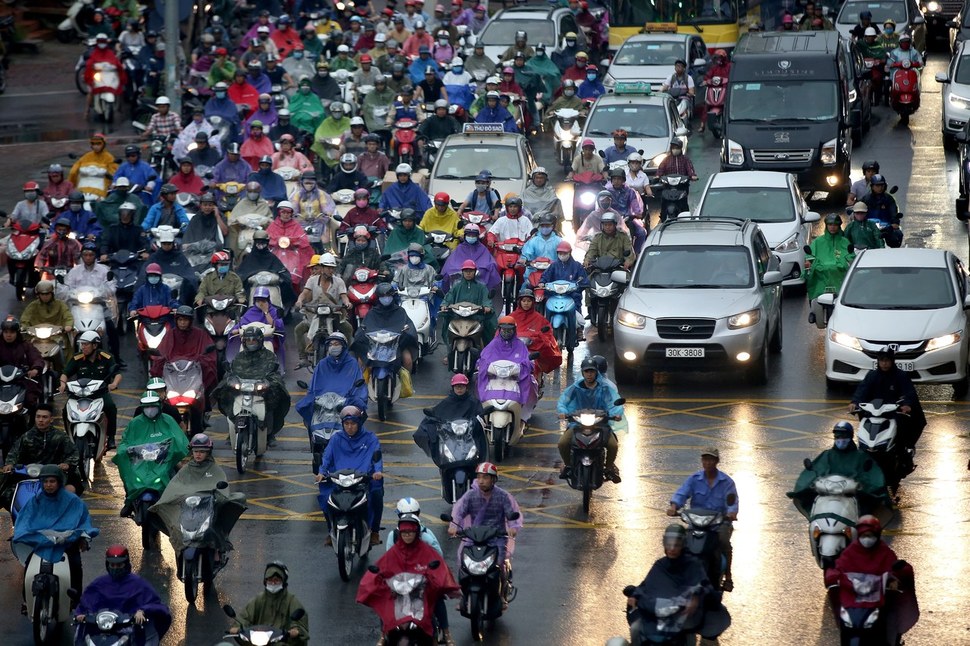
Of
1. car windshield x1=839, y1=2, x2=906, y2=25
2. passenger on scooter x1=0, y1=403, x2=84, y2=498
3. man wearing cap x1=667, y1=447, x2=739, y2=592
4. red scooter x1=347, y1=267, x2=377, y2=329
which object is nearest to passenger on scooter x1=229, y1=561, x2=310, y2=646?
man wearing cap x1=667, y1=447, x2=739, y2=592

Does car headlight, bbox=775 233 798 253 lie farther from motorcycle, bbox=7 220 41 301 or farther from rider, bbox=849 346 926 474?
motorcycle, bbox=7 220 41 301

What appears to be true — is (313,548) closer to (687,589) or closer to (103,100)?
(687,589)

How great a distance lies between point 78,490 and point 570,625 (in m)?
4.97

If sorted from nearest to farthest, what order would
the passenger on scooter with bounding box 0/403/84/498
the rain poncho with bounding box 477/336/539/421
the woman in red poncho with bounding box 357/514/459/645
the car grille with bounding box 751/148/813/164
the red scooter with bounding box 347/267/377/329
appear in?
the woman in red poncho with bounding box 357/514/459/645
the passenger on scooter with bounding box 0/403/84/498
the rain poncho with bounding box 477/336/539/421
the red scooter with bounding box 347/267/377/329
the car grille with bounding box 751/148/813/164

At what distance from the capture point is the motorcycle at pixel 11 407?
21.6m

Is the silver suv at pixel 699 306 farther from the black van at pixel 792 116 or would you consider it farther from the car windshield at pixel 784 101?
the car windshield at pixel 784 101

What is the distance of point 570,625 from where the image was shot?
16.5m

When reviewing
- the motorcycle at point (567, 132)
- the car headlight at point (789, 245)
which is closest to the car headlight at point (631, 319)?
the car headlight at point (789, 245)

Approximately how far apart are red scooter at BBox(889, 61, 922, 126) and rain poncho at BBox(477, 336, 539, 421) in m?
19.2

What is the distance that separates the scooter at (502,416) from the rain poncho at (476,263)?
551 centimetres

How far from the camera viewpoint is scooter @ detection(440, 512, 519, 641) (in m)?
16.4

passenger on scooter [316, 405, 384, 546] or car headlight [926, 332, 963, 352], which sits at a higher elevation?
passenger on scooter [316, 405, 384, 546]

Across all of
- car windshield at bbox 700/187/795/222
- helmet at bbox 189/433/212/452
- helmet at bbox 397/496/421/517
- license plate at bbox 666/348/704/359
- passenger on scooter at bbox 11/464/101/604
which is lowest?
car windshield at bbox 700/187/795/222

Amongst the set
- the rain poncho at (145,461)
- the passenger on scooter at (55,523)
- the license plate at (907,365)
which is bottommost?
the license plate at (907,365)
